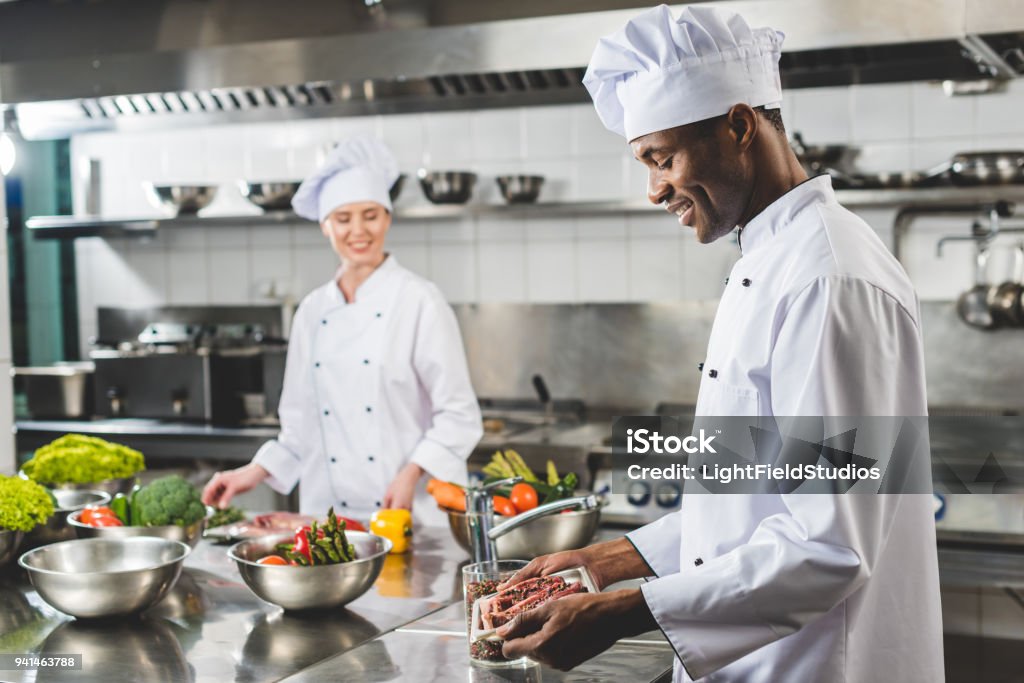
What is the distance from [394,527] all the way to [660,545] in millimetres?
813

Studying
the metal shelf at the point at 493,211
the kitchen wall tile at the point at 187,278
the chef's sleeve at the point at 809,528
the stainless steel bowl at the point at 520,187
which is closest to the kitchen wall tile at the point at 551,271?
the metal shelf at the point at 493,211

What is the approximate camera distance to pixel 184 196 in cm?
512

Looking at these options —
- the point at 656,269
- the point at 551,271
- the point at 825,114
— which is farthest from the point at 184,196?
the point at 825,114

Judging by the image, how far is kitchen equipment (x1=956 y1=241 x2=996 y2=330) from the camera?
14.0 feet

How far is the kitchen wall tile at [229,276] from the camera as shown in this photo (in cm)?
540

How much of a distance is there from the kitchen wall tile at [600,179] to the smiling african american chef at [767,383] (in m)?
3.18

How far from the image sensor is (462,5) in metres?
2.71

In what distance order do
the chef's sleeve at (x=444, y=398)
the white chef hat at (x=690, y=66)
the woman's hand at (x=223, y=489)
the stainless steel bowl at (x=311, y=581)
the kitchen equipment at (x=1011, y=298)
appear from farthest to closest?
1. the kitchen equipment at (x=1011, y=298)
2. the chef's sleeve at (x=444, y=398)
3. the woman's hand at (x=223, y=489)
4. the stainless steel bowl at (x=311, y=581)
5. the white chef hat at (x=690, y=66)

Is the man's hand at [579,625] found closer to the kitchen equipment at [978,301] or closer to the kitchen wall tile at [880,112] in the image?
the kitchen equipment at [978,301]

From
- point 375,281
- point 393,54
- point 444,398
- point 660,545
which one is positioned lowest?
point 660,545

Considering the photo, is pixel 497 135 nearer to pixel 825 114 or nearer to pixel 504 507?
pixel 825 114

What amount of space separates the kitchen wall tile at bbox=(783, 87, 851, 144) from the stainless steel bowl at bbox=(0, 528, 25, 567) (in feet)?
11.1

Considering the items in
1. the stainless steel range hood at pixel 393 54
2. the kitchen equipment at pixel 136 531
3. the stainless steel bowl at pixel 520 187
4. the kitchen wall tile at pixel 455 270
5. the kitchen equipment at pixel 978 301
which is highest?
the stainless steel range hood at pixel 393 54

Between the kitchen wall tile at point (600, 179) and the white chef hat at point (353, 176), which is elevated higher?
the kitchen wall tile at point (600, 179)
